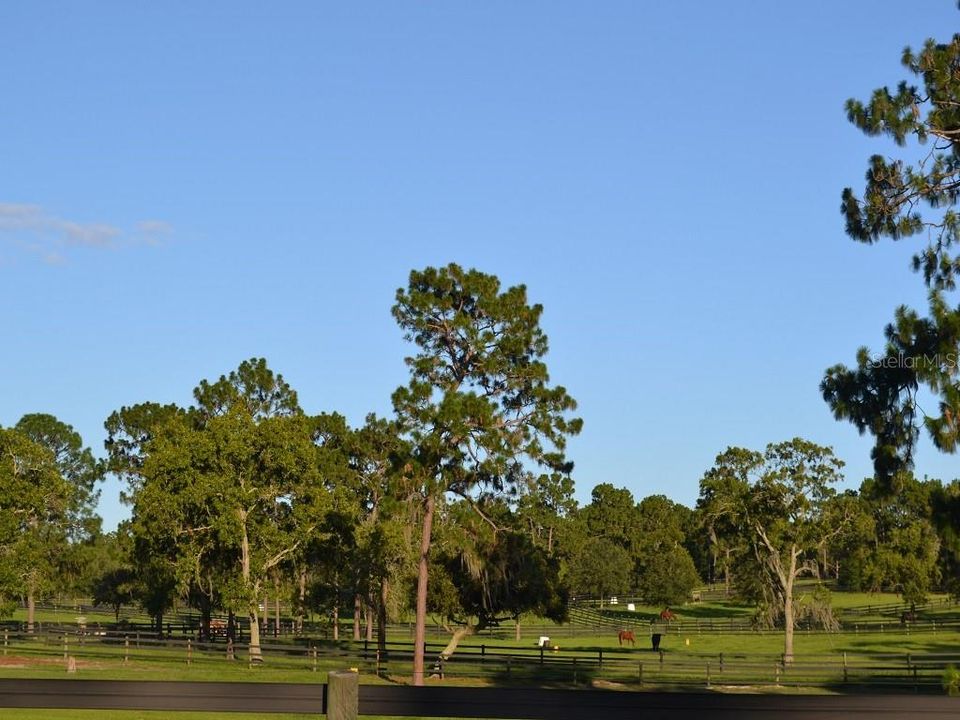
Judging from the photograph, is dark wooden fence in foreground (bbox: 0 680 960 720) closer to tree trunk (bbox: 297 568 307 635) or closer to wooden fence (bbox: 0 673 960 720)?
wooden fence (bbox: 0 673 960 720)

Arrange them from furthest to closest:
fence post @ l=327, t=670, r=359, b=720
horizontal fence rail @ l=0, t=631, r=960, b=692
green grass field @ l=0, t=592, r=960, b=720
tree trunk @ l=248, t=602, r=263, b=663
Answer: tree trunk @ l=248, t=602, r=263, b=663 → horizontal fence rail @ l=0, t=631, r=960, b=692 → green grass field @ l=0, t=592, r=960, b=720 → fence post @ l=327, t=670, r=359, b=720

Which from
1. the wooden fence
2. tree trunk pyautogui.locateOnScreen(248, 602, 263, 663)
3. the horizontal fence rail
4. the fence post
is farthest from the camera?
tree trunk pyautogui.locateOnScreen(248, 602, 263, 663)

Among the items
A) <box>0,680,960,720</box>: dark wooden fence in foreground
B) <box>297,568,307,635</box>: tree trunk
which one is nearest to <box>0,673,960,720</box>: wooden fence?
<box>0,680,960,720</box>: dark wooden fence in foreground

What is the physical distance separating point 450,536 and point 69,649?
21.9 meters

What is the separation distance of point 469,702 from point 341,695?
2.79 ft

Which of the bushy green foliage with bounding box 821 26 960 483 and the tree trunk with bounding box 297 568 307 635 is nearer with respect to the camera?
the bushy green foliage with bounding box 821 26 960 483

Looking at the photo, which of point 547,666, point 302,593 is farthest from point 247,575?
point 547,666

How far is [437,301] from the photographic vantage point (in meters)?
42.1

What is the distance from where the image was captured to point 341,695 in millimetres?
6008

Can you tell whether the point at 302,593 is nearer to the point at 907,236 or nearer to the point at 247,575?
the point at 247,575

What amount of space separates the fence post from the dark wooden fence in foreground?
0.14ft

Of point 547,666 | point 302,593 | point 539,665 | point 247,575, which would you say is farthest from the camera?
point 302,593

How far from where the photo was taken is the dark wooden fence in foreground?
6.23 meters

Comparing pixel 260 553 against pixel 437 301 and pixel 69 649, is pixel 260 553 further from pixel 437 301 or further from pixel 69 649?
pixel 437 301
